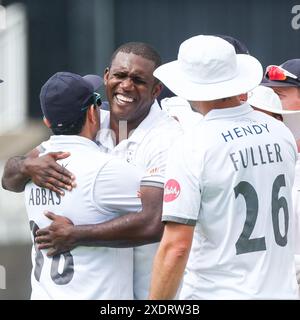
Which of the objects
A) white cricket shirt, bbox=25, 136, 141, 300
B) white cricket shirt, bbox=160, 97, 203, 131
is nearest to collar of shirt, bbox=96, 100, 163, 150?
white cricket shirt, bbox=160, 97, 203, 131

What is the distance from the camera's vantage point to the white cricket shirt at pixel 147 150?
4824 millimetres

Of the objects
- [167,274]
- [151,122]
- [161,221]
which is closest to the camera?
[167,274]

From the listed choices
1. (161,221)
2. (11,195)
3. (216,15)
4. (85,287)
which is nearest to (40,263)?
(85,287)

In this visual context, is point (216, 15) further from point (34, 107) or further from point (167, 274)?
point (167, 274)

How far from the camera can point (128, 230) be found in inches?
183

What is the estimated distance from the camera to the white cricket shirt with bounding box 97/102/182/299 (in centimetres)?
482

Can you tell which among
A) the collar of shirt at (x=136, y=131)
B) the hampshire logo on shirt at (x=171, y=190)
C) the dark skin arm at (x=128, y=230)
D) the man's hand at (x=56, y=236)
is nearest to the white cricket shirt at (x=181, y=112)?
the collar of shirt at (x=136, y=131)

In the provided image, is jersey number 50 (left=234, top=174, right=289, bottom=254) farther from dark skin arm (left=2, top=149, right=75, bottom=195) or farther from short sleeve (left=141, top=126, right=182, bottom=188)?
dark skin arm (left=2, top=149, right=75, bottom=195)

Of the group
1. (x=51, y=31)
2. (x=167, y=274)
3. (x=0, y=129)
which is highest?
(x=167, y=274)

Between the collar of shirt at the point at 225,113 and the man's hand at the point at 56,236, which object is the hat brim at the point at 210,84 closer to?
the collar of shirt at the point at 225,113

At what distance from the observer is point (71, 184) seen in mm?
4703

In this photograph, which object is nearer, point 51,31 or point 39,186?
point 39,186

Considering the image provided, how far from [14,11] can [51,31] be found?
44 centimetres

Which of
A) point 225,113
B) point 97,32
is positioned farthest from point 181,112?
point 97,32
